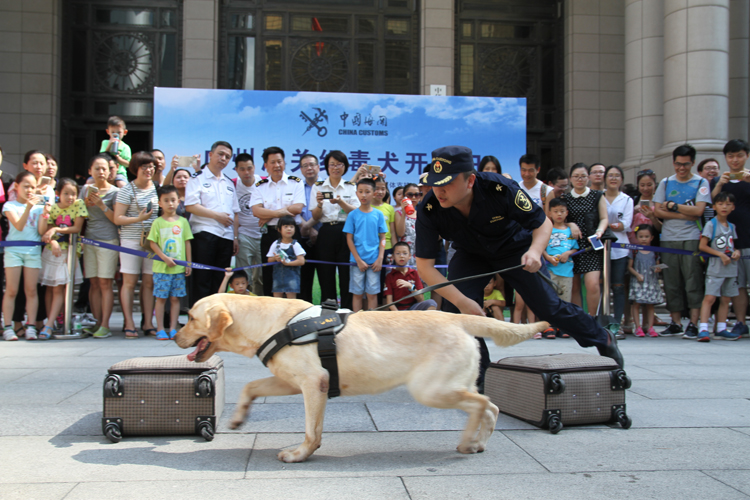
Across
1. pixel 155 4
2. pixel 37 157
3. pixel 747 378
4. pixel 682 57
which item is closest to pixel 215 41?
pixel 155 4

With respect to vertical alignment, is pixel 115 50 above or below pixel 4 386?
above

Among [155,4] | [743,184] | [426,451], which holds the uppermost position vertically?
[155,4]

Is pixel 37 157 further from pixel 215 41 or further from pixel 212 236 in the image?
pixel 215 41

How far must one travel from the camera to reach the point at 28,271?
26.2 ft

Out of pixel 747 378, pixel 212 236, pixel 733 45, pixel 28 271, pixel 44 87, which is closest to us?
pixel 747 378

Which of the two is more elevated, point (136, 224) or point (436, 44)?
point (436, 44)

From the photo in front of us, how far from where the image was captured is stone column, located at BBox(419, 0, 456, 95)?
17.4 metres

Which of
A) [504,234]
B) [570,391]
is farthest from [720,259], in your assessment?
[570,391]

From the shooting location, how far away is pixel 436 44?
57.2 feet

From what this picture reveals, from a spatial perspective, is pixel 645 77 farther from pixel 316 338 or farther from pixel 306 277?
pixel 316 338

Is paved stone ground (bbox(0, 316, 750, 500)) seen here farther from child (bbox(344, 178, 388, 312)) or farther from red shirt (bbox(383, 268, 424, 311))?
red shirt (bbox(383, 268, 424, 311))

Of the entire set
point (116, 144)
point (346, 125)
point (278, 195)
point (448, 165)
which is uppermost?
point (346, 125)

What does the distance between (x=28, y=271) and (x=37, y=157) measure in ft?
5.33

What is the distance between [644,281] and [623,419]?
5473mm
